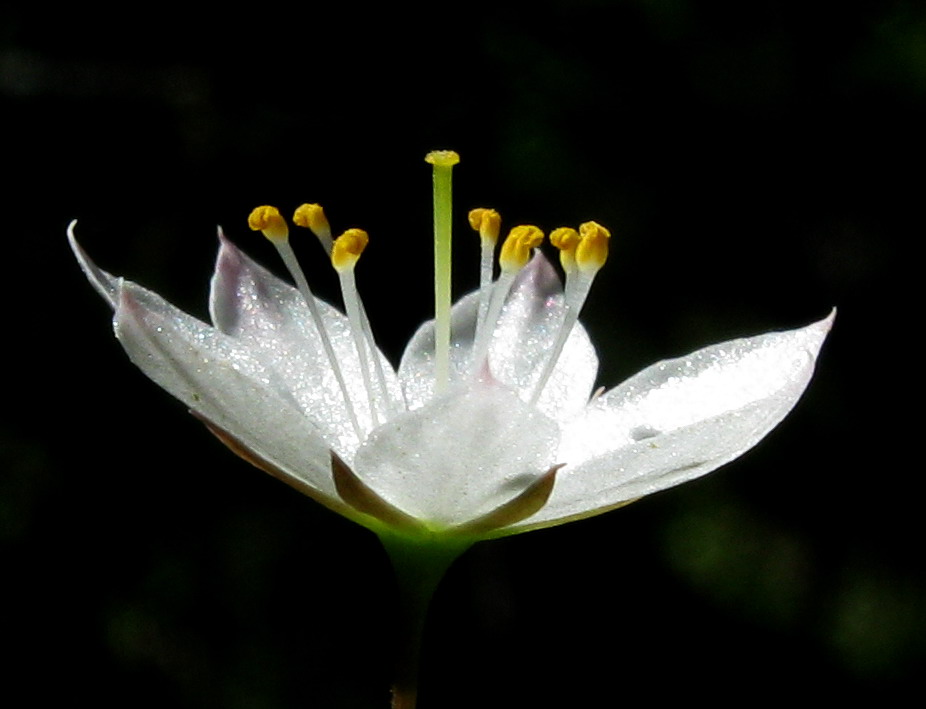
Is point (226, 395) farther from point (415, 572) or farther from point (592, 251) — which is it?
point (592, 251)

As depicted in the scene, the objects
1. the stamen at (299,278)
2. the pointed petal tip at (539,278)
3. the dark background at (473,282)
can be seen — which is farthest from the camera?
the dark background at (473,282)

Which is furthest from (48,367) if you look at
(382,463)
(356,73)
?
(382,463)

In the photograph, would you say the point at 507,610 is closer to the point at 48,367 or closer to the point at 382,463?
the point at 48,367

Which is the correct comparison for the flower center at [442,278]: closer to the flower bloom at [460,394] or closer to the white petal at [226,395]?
the flower bloom at [460,394]

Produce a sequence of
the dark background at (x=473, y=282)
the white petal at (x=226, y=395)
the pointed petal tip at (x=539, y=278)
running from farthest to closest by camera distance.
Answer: the dark background at (x=473, y=282)
the pointed petal tip at (x=539, y=278)
the white petal at (x=226, y=395)

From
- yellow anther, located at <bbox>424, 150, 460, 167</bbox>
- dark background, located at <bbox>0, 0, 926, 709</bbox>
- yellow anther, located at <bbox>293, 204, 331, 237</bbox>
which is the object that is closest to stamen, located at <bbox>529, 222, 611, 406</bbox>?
yellow anther, located at <bbox>424, 150, 460, 167</bbox>

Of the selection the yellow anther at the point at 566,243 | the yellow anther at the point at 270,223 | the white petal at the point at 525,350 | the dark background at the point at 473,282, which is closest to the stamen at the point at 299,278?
the yellow anther at the point at 270,223

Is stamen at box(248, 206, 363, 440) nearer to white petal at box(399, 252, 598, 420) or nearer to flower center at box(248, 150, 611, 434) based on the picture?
flower center at box(248, 150, 611, 434)
